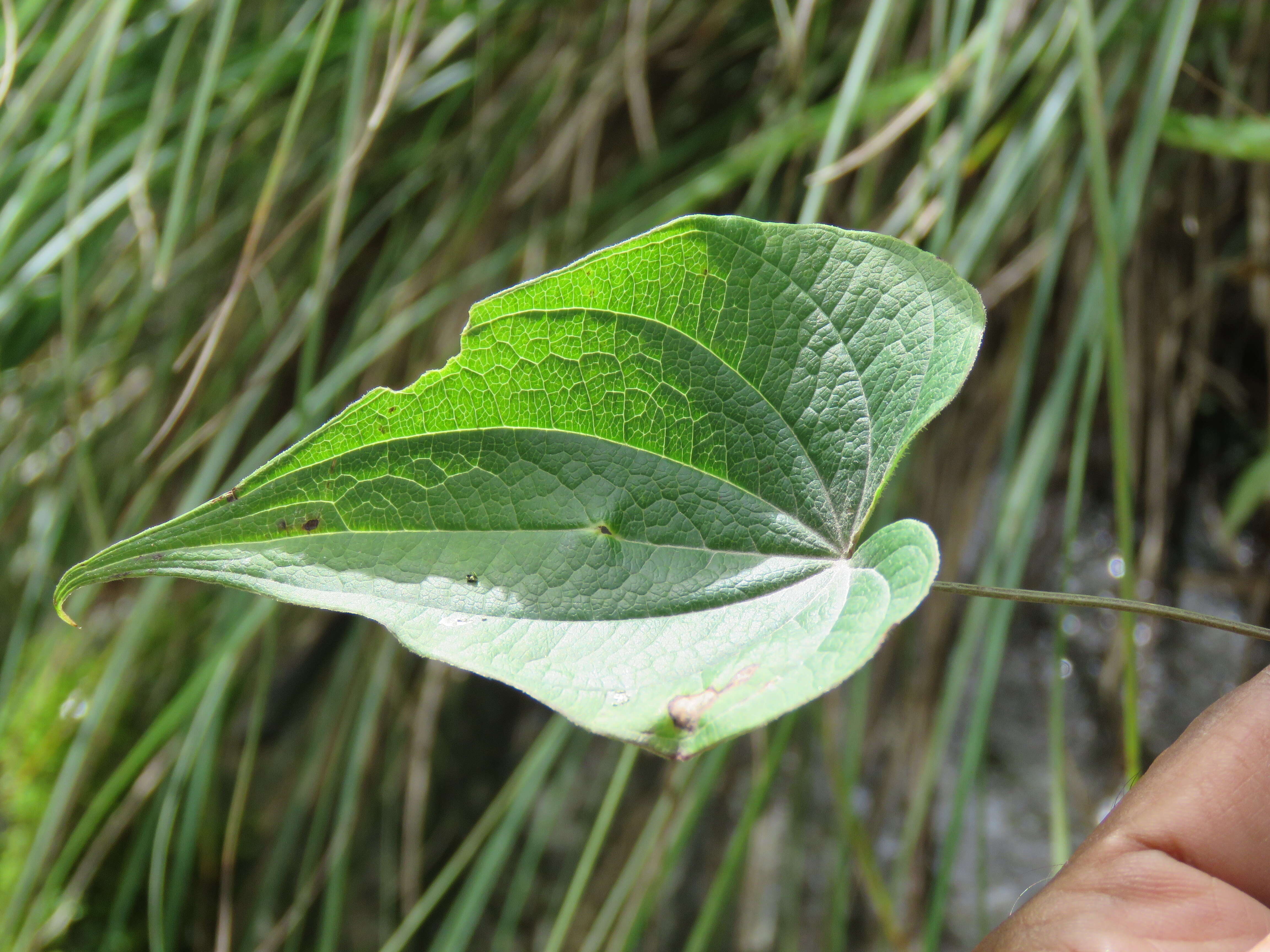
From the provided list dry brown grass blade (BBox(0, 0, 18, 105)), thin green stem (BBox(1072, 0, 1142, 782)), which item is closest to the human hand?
thin green stem (BBox(1072, 0, 1142, 782))

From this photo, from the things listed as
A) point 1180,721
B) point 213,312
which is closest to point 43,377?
point 213,312

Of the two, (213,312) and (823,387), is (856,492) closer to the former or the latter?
(823,387)

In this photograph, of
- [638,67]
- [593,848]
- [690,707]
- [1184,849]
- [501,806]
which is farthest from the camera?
[638,67]

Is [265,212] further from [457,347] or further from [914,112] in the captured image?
[914,112]

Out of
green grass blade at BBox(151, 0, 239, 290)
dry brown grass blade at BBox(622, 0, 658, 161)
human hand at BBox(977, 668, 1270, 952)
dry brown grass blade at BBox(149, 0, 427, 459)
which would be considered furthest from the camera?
dry brown grass blade at BBox(622, 0, 658, 161)

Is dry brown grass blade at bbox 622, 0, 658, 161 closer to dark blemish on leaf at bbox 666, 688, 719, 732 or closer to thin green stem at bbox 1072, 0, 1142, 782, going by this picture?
thin green stem at bbox 1072, 0, 1142, 782

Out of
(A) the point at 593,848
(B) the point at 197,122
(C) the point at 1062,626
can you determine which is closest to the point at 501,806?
(A) the point at 593,848

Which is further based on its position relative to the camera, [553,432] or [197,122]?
[197,122]

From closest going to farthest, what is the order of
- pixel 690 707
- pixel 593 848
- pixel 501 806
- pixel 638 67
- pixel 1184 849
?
pixel 690 707, pixel 1184 849, pixel 593 848, pixel 501 806, pixel 638 67
